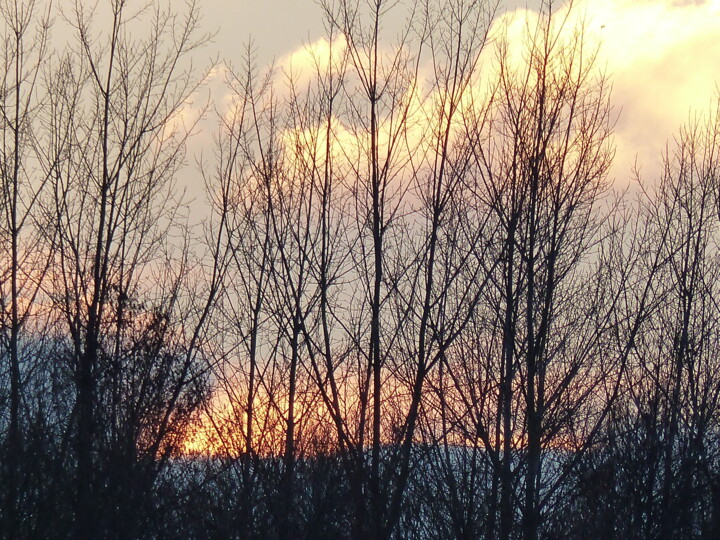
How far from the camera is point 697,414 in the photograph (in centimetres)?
1283

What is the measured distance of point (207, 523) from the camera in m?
10.8

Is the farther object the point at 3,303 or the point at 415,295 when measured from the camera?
the point at 3,303

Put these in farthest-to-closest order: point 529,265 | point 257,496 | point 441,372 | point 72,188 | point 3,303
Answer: point 257,496 → point 3,303 → point 72,188 → point 441,372 → point 529,265

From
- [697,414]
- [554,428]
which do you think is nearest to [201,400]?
[554,428]

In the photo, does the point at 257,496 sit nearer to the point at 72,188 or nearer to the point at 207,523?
the point at 207,523

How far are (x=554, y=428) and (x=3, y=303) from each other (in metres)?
6.32

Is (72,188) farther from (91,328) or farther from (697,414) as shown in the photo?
(697,414)

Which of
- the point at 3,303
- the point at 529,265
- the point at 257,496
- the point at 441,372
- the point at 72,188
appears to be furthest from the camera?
the point at 257,496

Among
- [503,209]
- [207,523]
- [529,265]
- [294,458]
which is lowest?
[207,523]

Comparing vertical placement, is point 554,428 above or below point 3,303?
below

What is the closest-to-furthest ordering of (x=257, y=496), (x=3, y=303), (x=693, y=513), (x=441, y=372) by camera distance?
1. (x=441, y=372)
2. (x=3, y=303)
3. (x=257, y=496)
4. (x=693, y=513)

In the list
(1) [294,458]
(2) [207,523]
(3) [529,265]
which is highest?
(3) [529,265]

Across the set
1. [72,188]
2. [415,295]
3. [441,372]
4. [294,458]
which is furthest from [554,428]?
[72,188]

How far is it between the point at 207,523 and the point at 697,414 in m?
7.05
